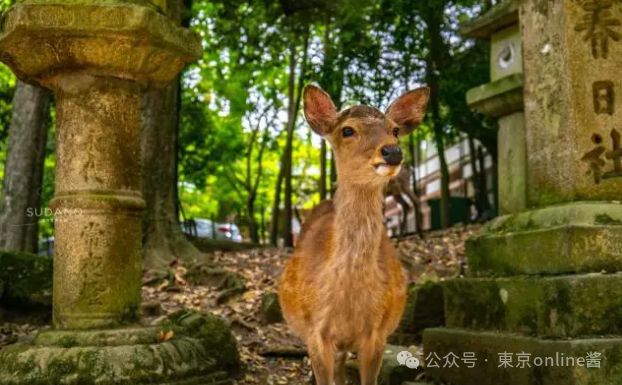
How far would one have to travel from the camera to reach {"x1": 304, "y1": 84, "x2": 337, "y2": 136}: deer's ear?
13.0 ft

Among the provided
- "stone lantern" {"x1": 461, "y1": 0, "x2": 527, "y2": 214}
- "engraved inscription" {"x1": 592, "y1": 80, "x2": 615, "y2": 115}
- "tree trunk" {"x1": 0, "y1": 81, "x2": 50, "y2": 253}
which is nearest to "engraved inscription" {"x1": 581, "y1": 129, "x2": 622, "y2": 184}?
"engraved inscription" {"x1": 592, "y1": 80, "x2": 615, "y2": 115}

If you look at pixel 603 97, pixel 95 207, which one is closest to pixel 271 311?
pixel 95 207

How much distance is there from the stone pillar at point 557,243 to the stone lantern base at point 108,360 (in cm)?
188

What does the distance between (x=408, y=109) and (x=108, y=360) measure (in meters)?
2.45

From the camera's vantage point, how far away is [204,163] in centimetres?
2247

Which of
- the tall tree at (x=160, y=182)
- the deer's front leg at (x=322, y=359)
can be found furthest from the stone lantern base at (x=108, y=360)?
the tall tree at (x=160, y=182)

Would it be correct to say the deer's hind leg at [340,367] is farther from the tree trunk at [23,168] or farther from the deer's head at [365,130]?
the tree trunk at [23,168]

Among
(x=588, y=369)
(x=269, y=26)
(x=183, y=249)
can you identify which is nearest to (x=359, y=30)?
(x=269, y=26)

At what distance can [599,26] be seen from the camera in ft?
17.0

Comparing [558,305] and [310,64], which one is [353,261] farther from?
[310,64]

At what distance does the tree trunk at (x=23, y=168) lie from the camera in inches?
410

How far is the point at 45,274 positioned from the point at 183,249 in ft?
10.4

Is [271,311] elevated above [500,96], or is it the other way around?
[500,96]

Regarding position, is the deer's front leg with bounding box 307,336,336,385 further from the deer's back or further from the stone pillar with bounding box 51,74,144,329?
the stone pillar with bounding box 51,74,144,329
